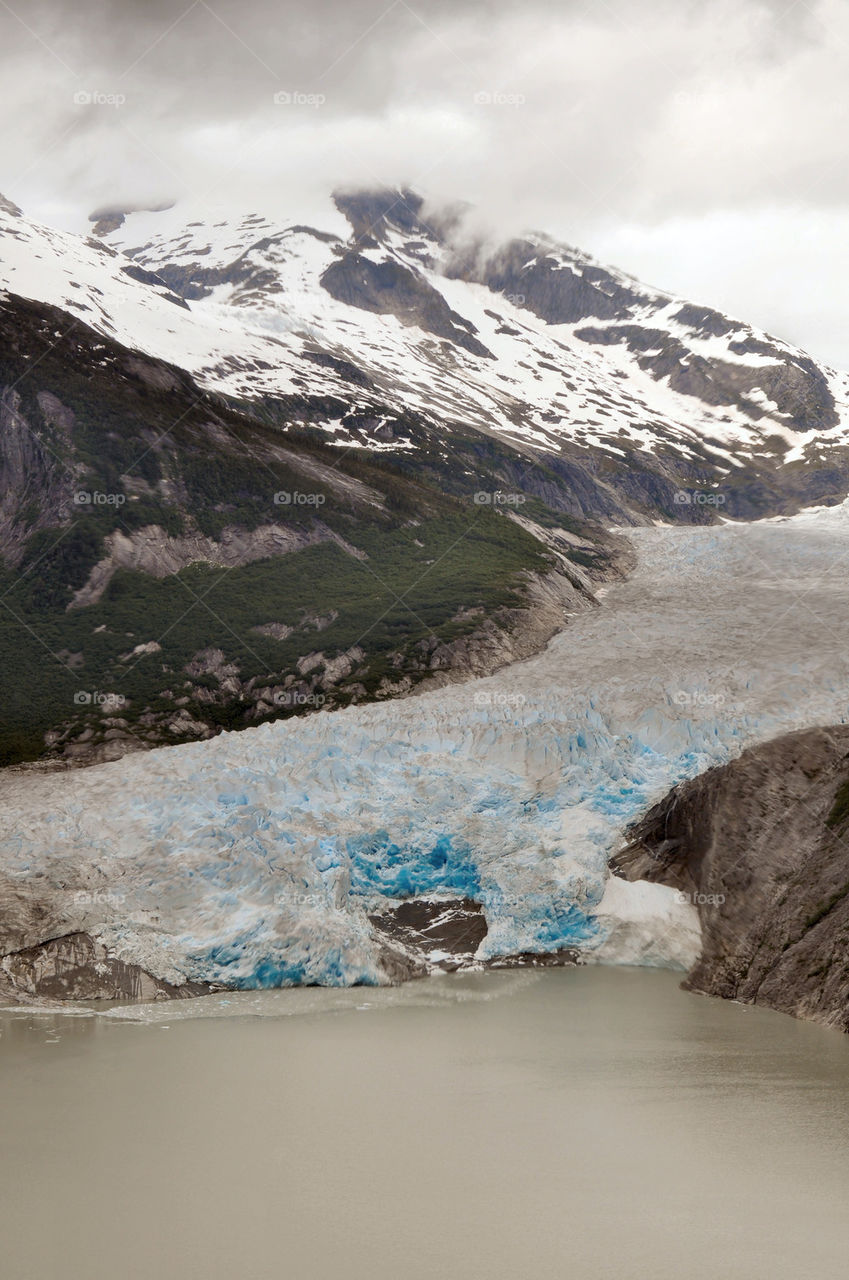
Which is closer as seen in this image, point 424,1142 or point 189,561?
point 424,1142

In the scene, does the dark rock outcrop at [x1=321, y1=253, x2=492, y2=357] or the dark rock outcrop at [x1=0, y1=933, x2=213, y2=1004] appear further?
the dark rock outcrop at [x1=321, y1=253, x2=492, y2=357]

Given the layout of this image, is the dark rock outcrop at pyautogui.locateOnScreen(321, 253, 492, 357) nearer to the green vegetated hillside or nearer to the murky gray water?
the green vegetated hillside

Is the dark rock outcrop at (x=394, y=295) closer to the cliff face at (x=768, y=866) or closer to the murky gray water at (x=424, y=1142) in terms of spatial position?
the cliff face at (x=768, y=866)

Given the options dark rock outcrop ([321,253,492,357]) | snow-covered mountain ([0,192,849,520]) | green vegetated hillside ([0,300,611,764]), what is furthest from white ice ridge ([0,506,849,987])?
dark rock outcrop ([321,253,492,357])

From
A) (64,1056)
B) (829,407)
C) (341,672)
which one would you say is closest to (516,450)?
(341,672)

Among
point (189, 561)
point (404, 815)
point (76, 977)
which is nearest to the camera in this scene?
point (76, 977)

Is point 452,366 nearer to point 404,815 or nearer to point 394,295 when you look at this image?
point 394,295

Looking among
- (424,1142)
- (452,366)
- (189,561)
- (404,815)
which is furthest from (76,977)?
(452,366)
